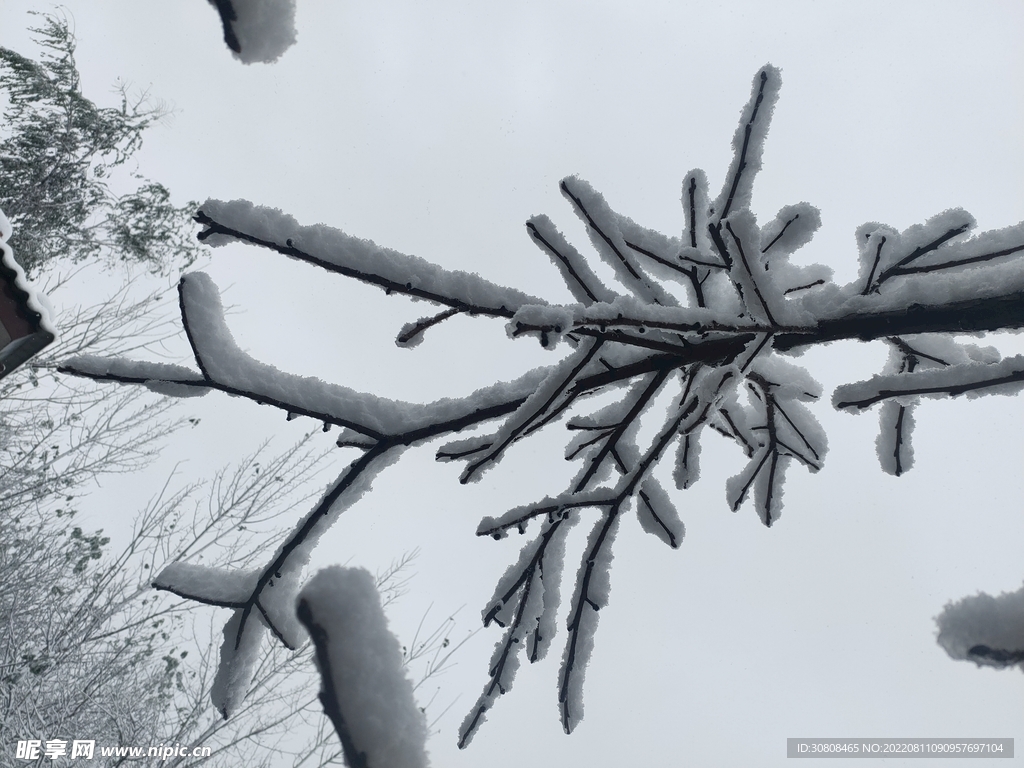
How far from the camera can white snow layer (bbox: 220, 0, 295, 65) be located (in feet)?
1.07

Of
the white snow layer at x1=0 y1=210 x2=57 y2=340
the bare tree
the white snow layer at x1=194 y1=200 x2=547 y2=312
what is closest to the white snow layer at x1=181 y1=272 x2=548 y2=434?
the bare tree

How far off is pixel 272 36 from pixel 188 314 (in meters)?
0.54

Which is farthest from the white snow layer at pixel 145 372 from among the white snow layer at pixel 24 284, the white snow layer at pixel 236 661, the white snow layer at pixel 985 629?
the white snow layer at pixel 24 284

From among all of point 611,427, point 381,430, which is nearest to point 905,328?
point 611,427

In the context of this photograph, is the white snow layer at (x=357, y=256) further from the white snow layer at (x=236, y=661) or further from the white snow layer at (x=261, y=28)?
the white snow layer at (x=236, y=661)

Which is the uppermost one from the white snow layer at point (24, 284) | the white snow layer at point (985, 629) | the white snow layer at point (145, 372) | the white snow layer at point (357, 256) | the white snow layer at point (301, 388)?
the white snow layer at point (24, 284)

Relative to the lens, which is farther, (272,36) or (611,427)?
(611,427)

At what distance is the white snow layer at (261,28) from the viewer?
0.32 m

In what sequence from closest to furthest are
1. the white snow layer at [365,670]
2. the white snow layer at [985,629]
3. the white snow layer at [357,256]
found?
the white snow layer at [365,670] < the white snow layer at [985,629] < the white snow layer at [357,256]

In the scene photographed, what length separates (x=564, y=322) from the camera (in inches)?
23.0

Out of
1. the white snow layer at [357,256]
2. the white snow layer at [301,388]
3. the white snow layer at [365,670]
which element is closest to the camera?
the white snow layer at [365,670]

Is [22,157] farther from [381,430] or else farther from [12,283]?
[381,430]

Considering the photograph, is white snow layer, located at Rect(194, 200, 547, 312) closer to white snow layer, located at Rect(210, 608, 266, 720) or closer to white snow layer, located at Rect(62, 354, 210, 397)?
white snow layer, located at Rect(62, 354, 210, 397)

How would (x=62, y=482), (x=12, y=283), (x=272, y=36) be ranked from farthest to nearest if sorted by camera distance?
(x=62, y=482), (x=12, y=283), (x=272, y=36)
